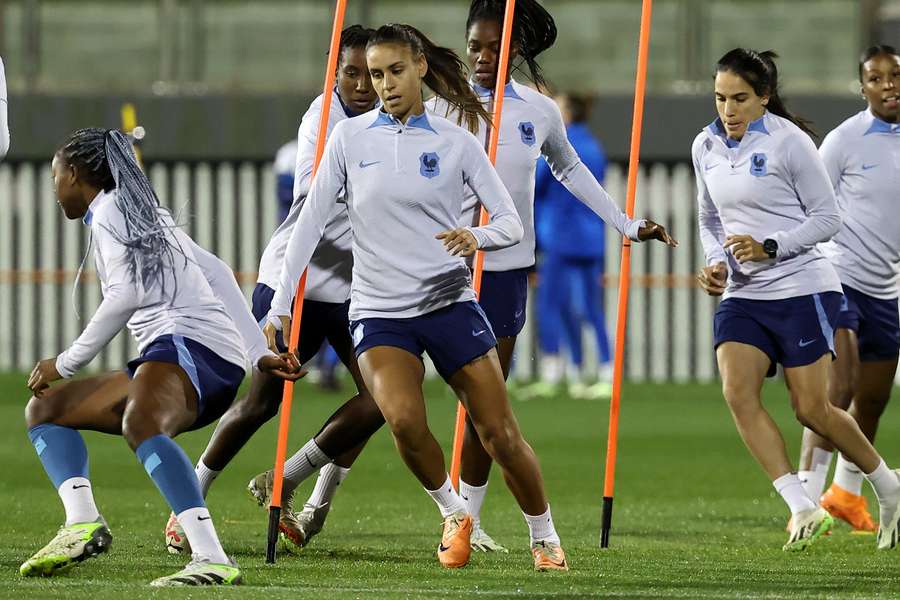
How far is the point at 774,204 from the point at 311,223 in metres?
2.01

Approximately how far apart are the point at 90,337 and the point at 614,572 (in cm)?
204

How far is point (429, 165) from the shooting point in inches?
275

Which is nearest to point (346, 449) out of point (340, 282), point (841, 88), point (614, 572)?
point (340, 282)

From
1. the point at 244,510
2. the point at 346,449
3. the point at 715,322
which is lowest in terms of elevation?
the point at 244,510

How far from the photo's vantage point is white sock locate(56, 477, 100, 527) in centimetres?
692

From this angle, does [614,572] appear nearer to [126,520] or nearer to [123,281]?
[123,281]

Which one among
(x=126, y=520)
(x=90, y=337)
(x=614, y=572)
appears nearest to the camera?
(x=90, y=337)

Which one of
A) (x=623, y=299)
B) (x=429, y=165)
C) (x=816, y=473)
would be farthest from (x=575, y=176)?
(x=816, y=473)

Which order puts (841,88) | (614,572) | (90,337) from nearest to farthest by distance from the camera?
(90,337), (614,572), (841,88)

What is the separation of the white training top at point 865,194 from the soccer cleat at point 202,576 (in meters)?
3.44

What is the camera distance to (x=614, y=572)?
23.8 ft

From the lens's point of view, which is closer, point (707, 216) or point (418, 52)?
point (418, 52)

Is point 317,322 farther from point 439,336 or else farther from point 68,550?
point 68,550

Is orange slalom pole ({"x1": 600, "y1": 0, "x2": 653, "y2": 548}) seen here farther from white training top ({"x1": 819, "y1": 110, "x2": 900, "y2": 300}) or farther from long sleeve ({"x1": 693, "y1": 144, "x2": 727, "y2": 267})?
white training top ({"x1": 819, "y1": 110, "x2": 900, "y2": 300})
